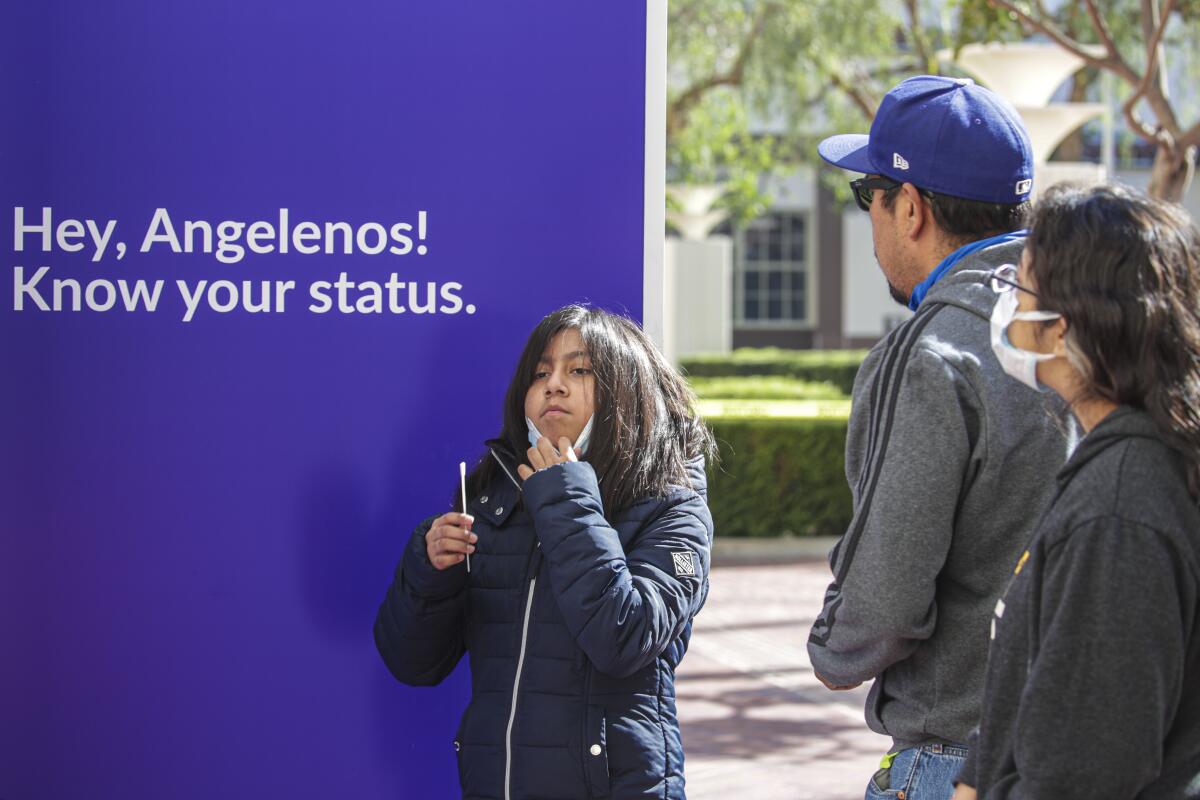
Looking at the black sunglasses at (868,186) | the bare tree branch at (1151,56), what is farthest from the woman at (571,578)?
the bare tree branch at (1151,56)

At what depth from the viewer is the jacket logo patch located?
2.37 meters

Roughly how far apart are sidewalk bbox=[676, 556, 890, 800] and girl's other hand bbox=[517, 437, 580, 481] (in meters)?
3.47

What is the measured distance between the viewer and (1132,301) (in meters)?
1.57

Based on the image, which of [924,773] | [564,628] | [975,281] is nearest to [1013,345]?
[975,281]

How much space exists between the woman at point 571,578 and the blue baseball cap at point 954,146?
610mm

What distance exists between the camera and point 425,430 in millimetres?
2742

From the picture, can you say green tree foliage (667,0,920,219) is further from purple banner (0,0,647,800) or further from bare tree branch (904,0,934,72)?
purple banner (0,0,647,800)

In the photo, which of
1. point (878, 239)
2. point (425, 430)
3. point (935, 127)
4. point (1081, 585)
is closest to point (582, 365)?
point (425, 430)

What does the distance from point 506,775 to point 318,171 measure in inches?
44.8

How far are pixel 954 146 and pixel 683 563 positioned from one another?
0.78 m

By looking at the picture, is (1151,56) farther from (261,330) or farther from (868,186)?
(261,330)

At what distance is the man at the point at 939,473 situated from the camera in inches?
75.8

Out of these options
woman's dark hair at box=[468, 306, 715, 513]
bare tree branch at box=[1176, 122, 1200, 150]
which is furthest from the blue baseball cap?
A: bare tree branch at box=[1176, 122, 1200, 150]

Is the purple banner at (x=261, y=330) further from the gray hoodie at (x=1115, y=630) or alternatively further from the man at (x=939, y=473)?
the gray hoodie at (x=1115, y=630)
